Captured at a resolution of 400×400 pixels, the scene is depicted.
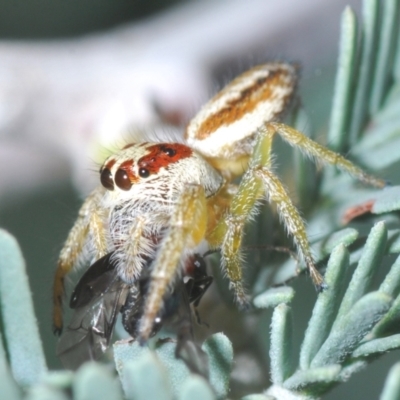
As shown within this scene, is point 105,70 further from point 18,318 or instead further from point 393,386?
point 393,386

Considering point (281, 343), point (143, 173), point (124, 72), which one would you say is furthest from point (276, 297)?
point (124, 72)

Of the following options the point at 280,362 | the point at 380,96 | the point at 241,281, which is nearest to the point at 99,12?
the point at 380,96

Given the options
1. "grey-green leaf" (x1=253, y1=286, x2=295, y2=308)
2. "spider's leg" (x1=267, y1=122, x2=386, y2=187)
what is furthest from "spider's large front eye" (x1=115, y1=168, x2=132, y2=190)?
"grey-green leaf" (x1=253, y1=286, x2=295, y2=308)

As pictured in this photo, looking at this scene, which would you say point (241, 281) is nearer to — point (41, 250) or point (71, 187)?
point (41, 250)

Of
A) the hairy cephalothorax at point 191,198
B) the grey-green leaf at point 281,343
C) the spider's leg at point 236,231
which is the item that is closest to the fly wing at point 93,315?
the hairy cephalothorax at point 191,198

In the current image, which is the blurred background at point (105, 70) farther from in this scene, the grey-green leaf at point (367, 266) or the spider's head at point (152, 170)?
the grey-green leaf at point (367, 266)

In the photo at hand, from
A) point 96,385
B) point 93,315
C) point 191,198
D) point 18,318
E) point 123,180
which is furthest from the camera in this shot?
point 123,180
